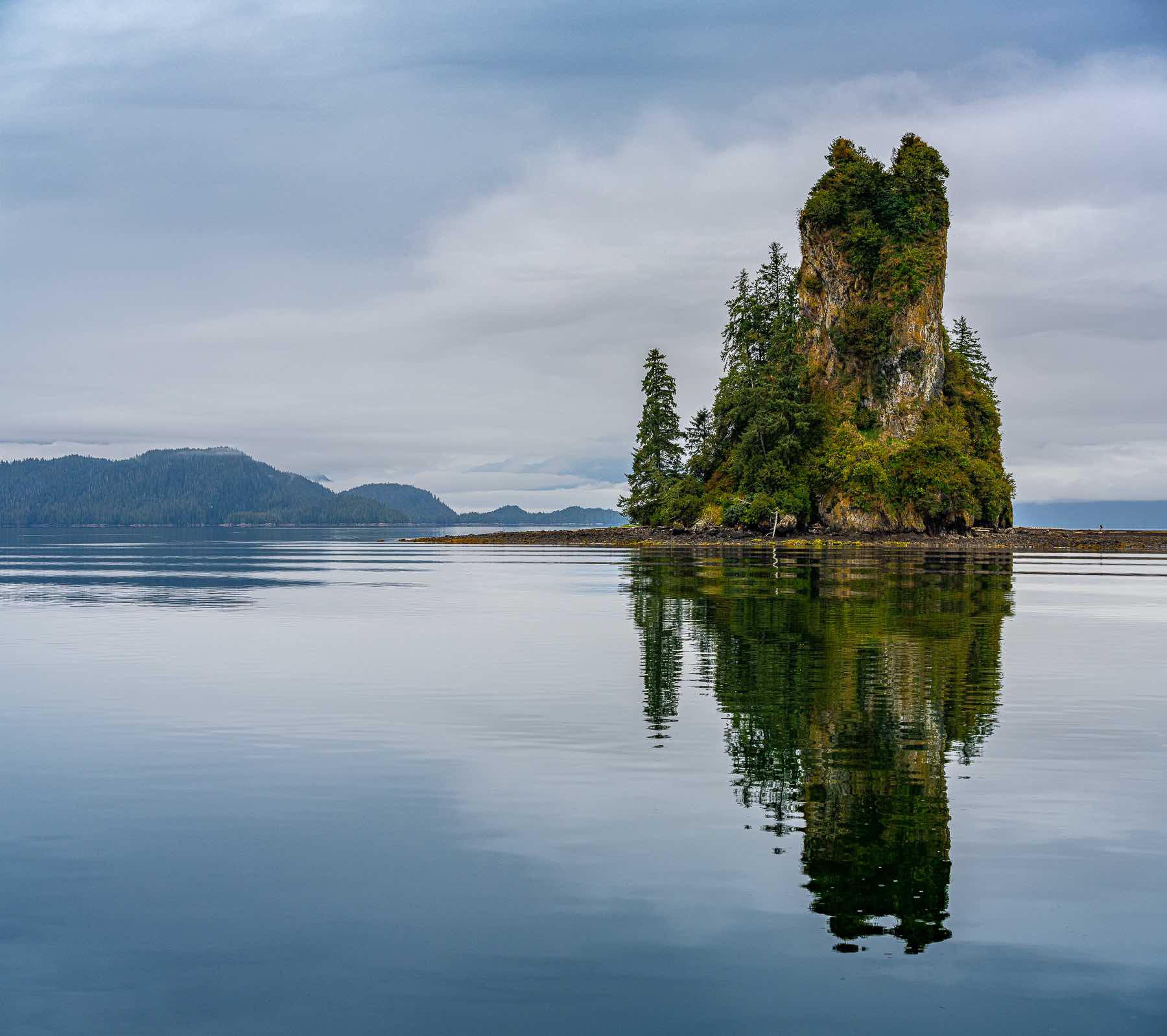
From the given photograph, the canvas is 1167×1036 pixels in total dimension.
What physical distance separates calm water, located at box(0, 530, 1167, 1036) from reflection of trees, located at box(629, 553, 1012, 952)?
9 cm

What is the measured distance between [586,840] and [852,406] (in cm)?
13948

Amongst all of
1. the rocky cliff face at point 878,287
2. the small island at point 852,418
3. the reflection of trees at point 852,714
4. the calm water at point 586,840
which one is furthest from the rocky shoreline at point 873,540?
the calm water at point 586,840

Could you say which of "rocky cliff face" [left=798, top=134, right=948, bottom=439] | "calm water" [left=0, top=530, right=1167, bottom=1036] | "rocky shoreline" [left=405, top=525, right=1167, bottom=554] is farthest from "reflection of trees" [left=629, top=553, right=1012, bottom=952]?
"rocky cliff face" [left=798, top=134, right=948, bottom=439]

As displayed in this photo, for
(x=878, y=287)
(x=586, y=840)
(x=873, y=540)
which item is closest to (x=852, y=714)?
(x=586, y=840)

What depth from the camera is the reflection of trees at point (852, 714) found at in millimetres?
10789

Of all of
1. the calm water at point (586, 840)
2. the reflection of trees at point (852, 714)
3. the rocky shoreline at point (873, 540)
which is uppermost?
the rocky shoreline at point (873, 540)

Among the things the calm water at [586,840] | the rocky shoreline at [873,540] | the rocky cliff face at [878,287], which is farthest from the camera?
the rocky cliff face at [878,287]

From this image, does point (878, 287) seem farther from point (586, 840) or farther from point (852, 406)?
point (586, 840)

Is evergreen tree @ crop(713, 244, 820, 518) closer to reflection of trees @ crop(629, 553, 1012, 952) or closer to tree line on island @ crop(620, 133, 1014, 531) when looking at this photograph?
tree line on island @ crop(620, 133, 1014, 531)

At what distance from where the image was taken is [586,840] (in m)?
12.1

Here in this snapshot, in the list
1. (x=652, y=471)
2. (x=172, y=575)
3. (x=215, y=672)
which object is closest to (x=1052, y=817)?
(x=215, y=672)

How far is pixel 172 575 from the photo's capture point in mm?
71500

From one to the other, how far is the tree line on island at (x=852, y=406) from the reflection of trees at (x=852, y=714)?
92.6 m

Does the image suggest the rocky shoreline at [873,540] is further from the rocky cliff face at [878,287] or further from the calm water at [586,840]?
the calm water at [586,840]
